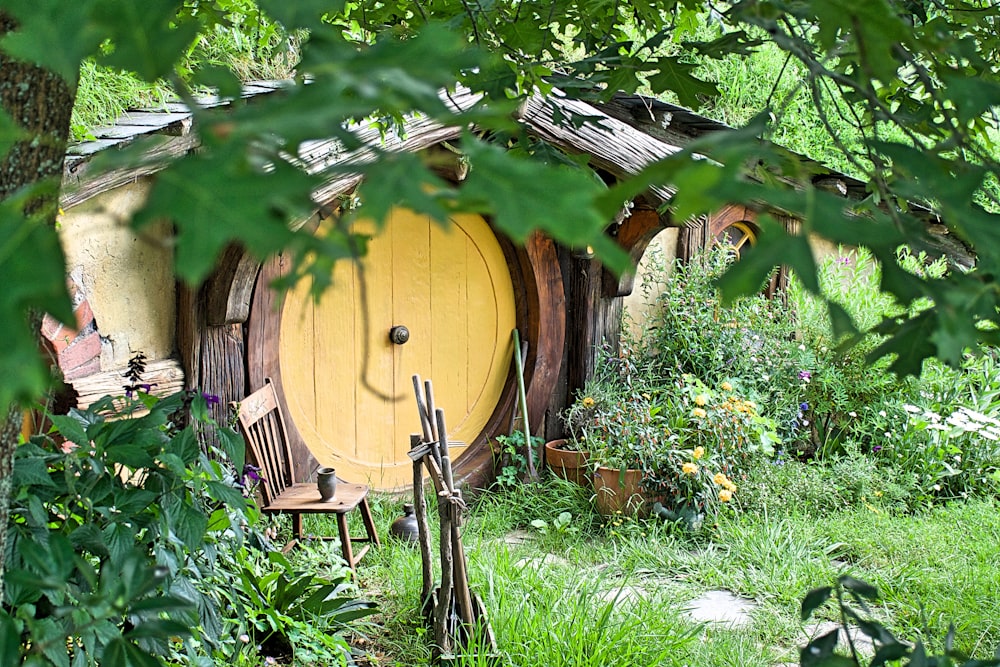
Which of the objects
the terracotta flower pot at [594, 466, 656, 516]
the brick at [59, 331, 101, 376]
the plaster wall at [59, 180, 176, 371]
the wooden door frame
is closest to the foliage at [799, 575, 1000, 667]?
the plaster wall at [59, 180, 176, 371]

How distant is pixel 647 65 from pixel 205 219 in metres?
1.04

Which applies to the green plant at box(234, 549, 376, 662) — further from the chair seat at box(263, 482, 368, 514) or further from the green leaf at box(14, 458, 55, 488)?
the green leaf at box(14, 458, 55, 488)

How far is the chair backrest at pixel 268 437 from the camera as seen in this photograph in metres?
3.61

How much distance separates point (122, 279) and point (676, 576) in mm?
2660

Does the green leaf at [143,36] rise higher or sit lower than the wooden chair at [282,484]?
higher

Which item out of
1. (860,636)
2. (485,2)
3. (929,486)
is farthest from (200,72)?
(929,486)

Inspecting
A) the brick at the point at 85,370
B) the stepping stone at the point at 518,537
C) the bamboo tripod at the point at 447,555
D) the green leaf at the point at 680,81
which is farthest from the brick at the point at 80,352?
A: the green leaf at the point at 680,81

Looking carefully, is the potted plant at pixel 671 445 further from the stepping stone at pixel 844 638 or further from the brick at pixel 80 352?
the brick at pixel 80 352

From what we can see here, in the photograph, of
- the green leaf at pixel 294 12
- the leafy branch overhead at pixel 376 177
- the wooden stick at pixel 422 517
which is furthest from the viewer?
the wooden stick at pixel 422 517

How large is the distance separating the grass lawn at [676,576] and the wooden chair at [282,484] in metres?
0.25

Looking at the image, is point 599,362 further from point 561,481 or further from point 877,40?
point 877,40

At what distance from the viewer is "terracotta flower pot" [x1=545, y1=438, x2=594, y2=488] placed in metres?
4.82

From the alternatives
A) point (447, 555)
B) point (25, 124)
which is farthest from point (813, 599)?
point (447, 555)

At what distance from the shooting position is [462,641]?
9.56 feet
